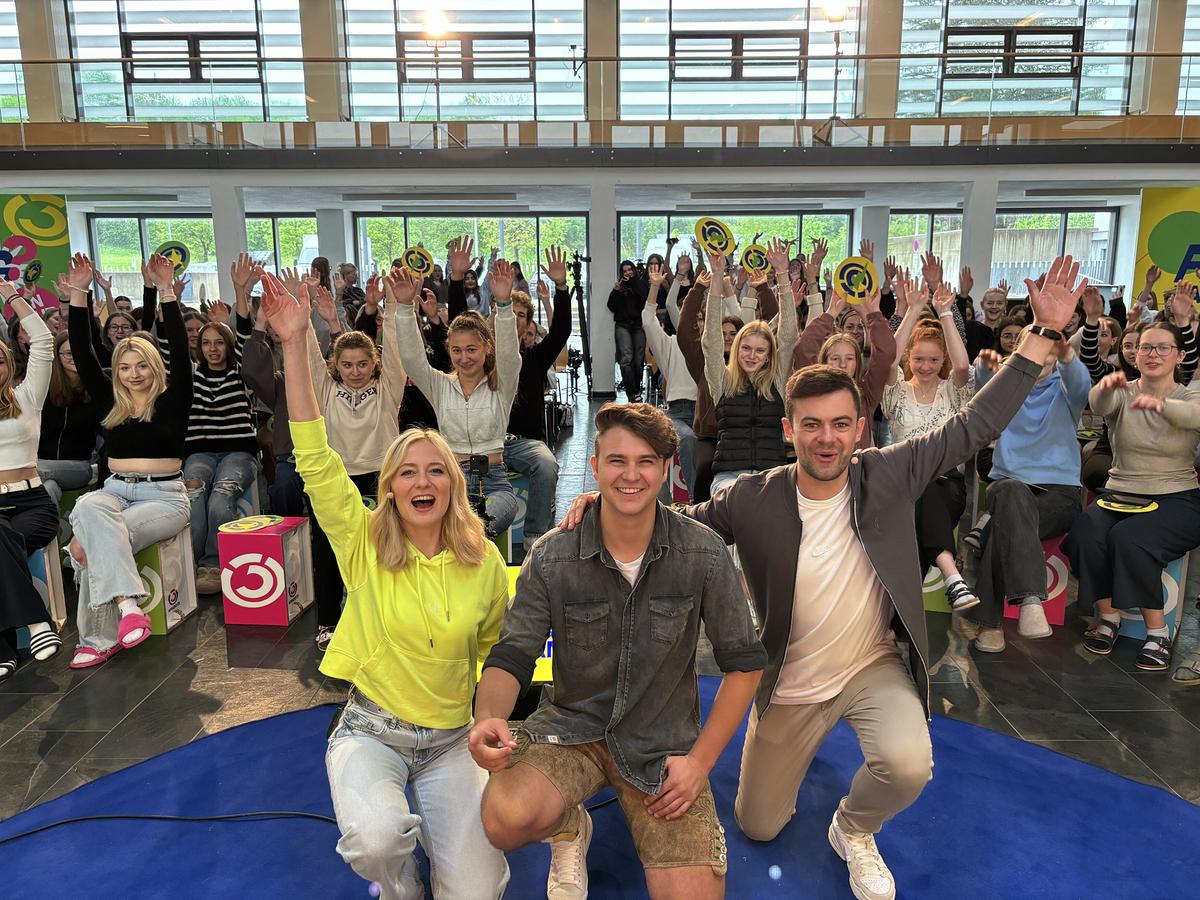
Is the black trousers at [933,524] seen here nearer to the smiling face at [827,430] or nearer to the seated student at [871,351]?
the seated student at [871,351]

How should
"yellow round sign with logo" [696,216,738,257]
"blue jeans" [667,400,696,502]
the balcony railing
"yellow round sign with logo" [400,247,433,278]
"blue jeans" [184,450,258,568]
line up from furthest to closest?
the balcony railing, "yellow round sign with logo" [400,247,433,278], "yellow round sign with logo" [696,216,738,257], "blue jeans" [667,400,696,502], "blue jeans" [184,450,258,568]

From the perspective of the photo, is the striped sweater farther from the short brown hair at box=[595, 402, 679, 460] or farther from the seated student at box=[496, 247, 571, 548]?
the short brown hair at box=[595, 402, 679, 460]

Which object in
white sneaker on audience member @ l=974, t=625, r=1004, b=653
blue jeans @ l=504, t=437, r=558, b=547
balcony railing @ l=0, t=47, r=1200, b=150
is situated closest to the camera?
white sneaker on audience member @ l=974, t=625, r=1004, b=653

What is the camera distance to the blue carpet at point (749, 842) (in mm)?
2410

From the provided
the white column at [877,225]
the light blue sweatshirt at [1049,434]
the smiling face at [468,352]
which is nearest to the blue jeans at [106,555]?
the smiling face at [468,352]

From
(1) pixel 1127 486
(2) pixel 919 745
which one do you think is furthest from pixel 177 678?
(1) pixel 1127 486

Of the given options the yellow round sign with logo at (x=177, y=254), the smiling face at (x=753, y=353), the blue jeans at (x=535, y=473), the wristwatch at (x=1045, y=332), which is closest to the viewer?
the wristwatch at (x=1045, y=332)

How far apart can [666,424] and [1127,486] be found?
3.09 m

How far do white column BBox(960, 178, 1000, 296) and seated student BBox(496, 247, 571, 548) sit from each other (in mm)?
8610

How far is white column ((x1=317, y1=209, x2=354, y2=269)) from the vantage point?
54.6 ft

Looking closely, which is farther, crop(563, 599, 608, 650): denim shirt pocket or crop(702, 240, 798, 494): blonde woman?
crop(702, 240, 798, 494): blonde woman

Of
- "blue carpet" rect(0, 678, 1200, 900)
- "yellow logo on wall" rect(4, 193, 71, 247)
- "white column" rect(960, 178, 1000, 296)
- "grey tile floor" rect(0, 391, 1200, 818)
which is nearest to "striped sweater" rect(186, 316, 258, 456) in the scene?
"grey tile floor" rect(0, 391, 1200, 818)

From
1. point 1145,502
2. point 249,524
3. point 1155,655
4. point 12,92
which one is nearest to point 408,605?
point 249,524

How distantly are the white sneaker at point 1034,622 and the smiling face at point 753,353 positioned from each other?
176 centimetres
